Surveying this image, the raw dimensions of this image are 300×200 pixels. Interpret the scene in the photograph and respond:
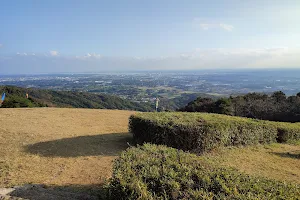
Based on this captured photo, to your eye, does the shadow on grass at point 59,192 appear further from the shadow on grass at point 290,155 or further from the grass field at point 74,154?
the shadow on grass at point 290,155

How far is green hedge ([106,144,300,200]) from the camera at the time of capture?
9.27 feet

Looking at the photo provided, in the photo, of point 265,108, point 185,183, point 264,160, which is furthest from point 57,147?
point 265,108

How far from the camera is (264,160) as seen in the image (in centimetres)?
718

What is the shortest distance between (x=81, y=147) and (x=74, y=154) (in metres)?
0.55

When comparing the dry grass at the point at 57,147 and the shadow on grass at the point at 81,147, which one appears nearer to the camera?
the dry grass at the point at 57,147

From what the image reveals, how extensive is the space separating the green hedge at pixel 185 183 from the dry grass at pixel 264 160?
239 centimetres

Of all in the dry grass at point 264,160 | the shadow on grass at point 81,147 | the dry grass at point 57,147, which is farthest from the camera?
the shadow on grass at point 81,147

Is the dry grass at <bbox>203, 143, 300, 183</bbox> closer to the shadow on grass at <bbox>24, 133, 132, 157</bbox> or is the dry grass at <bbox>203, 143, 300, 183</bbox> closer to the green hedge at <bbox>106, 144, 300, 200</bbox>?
the green hedge at <bbox>106, 144, 300, 200</bbox>

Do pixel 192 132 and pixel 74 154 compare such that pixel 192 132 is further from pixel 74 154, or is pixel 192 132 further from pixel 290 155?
pixel 290 155

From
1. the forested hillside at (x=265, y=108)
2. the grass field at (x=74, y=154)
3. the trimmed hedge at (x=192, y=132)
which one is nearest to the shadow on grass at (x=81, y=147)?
the grass field at (x=74, y=154)

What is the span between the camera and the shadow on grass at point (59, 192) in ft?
12.7

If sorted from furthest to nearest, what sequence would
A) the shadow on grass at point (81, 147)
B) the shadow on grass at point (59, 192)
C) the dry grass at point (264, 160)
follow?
the shadow on grass at point (81, 147) → the dry grass at point (264, 160) → the shadow on grass at point (59, 192)

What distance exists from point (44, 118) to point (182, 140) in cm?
640

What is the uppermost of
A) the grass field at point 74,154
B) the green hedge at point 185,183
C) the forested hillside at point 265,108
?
the green hedge at point 185,183
